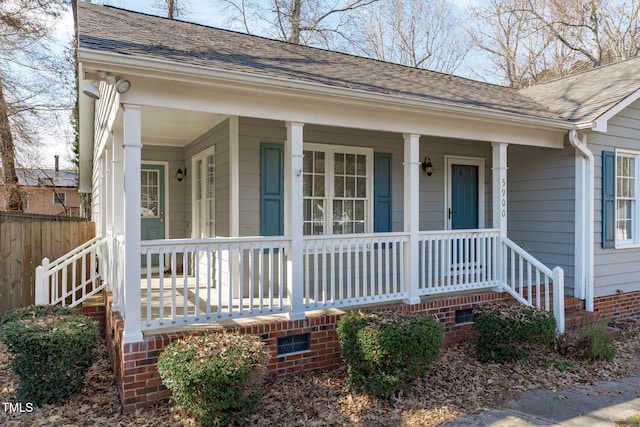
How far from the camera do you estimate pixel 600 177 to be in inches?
269

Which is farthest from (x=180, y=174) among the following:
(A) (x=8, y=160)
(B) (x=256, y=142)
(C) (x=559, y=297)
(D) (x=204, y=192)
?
(A) (x=8, y=160)

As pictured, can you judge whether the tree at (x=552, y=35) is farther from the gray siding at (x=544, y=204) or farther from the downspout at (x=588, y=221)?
the downspout at (x=588, y=221)

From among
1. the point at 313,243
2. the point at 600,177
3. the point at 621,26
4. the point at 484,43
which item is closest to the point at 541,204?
the point at 600,177

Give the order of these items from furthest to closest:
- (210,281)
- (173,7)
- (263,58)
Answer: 1. (173,7)
2. (263,58)
3. (210,281)

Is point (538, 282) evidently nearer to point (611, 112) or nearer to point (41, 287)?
point (611, 112)

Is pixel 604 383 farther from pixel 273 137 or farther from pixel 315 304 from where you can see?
pixel 273 137

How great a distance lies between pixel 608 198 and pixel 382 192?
135 inches

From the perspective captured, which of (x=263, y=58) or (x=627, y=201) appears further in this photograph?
A: (x=627, y=201)

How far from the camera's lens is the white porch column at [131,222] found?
398cm

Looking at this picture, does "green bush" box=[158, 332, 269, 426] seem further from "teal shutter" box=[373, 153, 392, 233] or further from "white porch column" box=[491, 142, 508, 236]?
"white porch column" box=[491, 142, 508, 236]

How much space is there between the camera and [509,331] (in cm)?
494

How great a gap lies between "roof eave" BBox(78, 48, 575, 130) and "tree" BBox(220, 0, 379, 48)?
12.9m

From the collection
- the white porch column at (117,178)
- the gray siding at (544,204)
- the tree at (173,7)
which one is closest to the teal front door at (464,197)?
the gray siding at (544,204)

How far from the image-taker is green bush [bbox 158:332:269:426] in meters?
3.41
